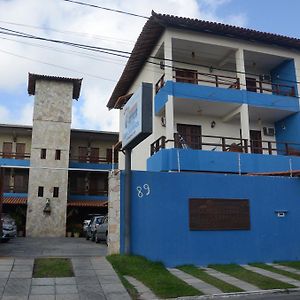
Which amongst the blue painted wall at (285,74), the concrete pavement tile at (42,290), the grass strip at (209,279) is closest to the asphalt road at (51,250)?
the grass strip at (209,279)

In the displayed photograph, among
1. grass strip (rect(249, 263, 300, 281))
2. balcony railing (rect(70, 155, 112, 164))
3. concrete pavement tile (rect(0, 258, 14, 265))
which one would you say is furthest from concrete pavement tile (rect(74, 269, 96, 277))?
balcony railing (rect(70, 155, 112, 164))

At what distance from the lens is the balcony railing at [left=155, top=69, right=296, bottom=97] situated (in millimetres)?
19438

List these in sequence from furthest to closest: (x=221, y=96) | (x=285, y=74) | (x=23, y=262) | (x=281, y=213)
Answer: (x=285, y=74) → (x=221, y=96) → (x=281, y=213) → (x=23, y=262)

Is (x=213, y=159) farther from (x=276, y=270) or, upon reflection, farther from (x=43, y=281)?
(x=43, y=281)

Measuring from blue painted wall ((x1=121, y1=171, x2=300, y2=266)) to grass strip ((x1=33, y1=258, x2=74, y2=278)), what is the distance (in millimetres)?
2285

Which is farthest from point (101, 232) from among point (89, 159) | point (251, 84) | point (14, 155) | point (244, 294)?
point (14, 155)

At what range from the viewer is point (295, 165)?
1883 centimetres

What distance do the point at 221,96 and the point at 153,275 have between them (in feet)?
34.8

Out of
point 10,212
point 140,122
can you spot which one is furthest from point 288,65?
point 10,212

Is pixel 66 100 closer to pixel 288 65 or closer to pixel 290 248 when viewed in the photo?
pixel 288 65

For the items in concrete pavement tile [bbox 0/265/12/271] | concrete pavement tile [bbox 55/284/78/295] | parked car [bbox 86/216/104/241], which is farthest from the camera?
parked car [bbox 86/216/104/241]

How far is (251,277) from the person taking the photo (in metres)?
10.6

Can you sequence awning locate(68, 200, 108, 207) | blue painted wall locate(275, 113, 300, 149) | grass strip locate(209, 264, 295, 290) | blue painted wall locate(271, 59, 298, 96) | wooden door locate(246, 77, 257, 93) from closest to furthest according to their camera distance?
1. grass strip locate(209, 264, 295, 290)
2. blue painted wall locate(275, 113, 300, 149)
3. wooden door locate(246, 77, 257, 93)
4. blue painted wall locate(271, 59, 298, 96)
5. awning locate(68, 200, 108, 207)

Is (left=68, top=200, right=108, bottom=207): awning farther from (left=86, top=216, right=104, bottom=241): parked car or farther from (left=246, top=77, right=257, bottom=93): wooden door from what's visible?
(left=246, top=77, right=257, bottom=93): wooden door
